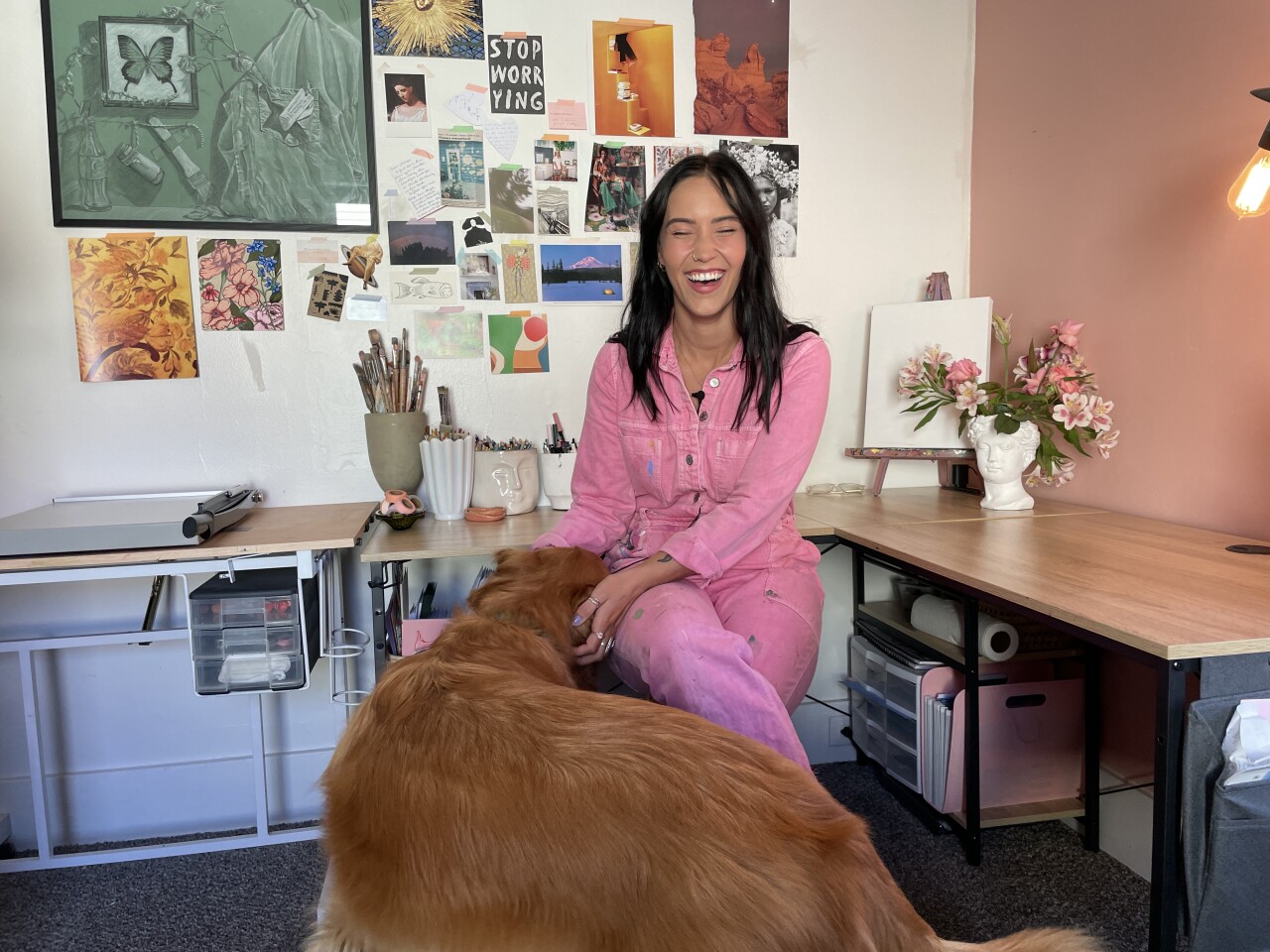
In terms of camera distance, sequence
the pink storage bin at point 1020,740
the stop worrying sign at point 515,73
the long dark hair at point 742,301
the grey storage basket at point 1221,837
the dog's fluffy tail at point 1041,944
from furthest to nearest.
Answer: the stop worrying sign at point 515,73 < the pink storage bin at point 1020,740 < the long dark hair at point 742,301 < the grey storage basket at point 1221,837 < the dog's fluffy tail at point 1041,944

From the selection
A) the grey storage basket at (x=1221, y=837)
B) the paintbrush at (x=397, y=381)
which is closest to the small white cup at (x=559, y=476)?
the paintbrush at (x=397, y=381)

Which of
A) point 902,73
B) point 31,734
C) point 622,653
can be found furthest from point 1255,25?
point 31,734

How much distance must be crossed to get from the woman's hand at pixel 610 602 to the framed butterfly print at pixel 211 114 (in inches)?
56.9

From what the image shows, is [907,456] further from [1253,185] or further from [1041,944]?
[1041,944]

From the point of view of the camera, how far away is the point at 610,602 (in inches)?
54.4

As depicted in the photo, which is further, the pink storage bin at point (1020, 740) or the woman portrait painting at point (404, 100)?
the woman portrait painting at point (404, 100)

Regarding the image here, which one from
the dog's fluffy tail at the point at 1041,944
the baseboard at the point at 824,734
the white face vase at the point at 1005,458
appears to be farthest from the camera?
the baseboard at the point at 824,734

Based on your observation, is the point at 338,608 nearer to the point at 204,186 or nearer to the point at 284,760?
the point at 284,760

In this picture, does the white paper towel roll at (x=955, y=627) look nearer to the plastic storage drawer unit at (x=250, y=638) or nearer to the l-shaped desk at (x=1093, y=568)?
the l-shaped desk at (x=1093, y=568)

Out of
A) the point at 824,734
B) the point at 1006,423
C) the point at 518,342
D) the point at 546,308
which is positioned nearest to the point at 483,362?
the point at 518,342

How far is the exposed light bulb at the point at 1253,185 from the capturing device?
1468mm

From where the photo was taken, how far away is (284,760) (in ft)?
7.88

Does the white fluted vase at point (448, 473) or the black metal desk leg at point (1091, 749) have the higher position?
the white fluted vase at point (448, 473)

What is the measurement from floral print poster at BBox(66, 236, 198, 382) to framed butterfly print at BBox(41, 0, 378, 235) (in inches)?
2.9
